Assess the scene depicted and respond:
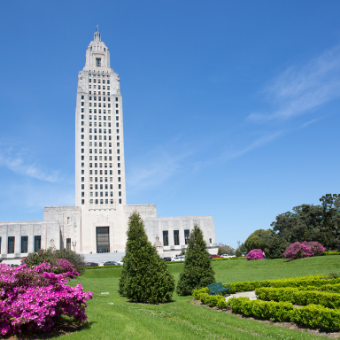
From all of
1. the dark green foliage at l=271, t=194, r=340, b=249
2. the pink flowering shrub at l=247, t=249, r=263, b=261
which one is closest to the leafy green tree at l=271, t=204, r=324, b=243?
the dark green foliage at l=271, t=194, r=340, b=249

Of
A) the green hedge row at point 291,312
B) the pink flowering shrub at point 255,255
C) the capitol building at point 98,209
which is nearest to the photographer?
the green hedge row at point 291,312

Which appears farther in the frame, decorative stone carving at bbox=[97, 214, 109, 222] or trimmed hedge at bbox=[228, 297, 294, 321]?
decorative stone carving at bbox=[97, 214, 109, 222]

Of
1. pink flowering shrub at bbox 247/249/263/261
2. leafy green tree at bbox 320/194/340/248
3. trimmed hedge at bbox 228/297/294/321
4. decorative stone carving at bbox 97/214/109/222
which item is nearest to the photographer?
trimmed hedge at bbox 228/297/294/321

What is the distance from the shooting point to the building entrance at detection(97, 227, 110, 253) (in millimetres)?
70875

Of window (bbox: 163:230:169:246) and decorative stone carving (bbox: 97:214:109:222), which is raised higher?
decorative stone carving (bbox: 97:214:109:222)

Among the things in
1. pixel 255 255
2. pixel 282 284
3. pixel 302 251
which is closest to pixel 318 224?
pixel 255 255

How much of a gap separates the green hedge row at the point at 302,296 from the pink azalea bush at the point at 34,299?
8.34 m

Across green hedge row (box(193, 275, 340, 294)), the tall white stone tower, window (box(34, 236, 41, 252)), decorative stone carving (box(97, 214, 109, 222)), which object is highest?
the tall white stone tower

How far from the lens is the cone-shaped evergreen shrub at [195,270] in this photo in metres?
17.8

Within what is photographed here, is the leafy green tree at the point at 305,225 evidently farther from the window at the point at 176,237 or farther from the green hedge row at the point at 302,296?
the green hedge row at the point at 302,296

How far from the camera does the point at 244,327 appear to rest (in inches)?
386

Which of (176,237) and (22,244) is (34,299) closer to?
(22,244)

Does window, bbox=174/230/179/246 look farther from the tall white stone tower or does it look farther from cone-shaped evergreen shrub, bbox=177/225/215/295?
cone-shaped evergreen shrub, bbox=177/225/215/295

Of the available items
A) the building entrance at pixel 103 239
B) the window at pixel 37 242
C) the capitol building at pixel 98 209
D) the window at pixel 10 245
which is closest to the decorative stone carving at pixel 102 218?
the capitol building at pixel 98 209
